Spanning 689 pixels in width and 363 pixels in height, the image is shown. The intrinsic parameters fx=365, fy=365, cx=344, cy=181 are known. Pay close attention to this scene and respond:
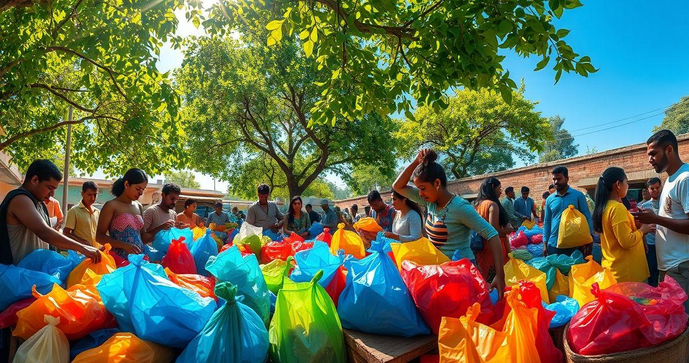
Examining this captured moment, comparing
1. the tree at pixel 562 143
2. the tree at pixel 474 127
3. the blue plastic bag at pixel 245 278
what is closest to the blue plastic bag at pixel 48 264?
the blue plastic bag at pixel 245 278

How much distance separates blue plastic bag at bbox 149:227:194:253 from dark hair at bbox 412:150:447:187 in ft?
7.90

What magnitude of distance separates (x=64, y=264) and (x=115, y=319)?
1.00 meters

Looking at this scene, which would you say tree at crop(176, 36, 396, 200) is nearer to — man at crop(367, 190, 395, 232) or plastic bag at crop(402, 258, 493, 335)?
man at crop(367, 190, 395, 232)

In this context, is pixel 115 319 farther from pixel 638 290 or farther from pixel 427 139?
pixel 427 139

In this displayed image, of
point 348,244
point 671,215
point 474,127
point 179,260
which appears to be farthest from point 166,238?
point 474,127

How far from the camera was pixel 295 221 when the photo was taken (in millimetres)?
6207

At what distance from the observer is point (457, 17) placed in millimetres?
2590

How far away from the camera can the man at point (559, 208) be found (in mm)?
4070

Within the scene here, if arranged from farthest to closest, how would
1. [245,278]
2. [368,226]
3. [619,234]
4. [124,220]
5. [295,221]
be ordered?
[295,221] → [368,226] → [124,220] → [619,234] → [245,278]

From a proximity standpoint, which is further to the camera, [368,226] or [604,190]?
[368,226]

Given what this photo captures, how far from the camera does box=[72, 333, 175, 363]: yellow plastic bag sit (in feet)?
4.98

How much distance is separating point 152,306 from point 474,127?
2240 centimetres

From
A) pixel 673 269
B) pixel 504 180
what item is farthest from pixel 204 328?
pixel 504 180

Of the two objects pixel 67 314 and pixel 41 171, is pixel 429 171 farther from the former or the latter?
pixel 41 171
